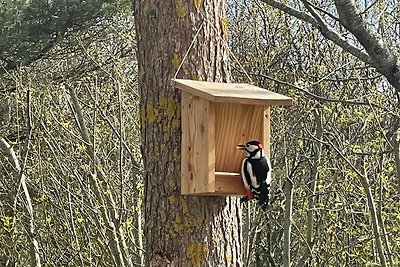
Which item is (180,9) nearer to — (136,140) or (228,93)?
(228,93)

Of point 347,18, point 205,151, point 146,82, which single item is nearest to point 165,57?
point 146,82

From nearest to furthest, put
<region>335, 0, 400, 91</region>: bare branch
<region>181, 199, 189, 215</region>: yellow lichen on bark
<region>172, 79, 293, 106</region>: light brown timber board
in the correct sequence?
<region>335, 0, 400, 91</region>: bare branch < <region>172, 79, 293, 106</region>: light brown timber board < <region>181, 199, 189, 215</region>: yellow lichen on bark

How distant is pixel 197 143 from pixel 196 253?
0.38 meters

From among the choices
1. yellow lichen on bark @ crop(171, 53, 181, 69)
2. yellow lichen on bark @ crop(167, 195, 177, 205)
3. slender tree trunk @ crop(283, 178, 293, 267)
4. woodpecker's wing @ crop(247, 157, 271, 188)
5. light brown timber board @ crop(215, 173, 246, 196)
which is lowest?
slender tree trunk @ crop(283, 178, 293, 267)

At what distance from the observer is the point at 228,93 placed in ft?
8.65

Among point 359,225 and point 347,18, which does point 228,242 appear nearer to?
point 347,18

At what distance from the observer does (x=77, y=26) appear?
6.54m

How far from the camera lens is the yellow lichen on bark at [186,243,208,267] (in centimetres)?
269

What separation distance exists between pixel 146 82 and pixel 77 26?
3.86 metres

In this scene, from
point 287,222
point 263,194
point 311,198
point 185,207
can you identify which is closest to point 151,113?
point 185,207

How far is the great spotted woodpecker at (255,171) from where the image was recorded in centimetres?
269

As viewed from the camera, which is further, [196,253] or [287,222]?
[287,222]

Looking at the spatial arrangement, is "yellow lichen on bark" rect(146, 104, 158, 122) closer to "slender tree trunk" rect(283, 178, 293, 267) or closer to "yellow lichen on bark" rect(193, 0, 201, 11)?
"yellow lichen on bark" rect(193, 0, 201, 11)

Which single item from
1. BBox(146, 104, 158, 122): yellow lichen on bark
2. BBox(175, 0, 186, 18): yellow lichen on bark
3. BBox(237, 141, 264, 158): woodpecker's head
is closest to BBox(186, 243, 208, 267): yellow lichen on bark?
BBox(237, 141, 264, 158): woodpecker's head
